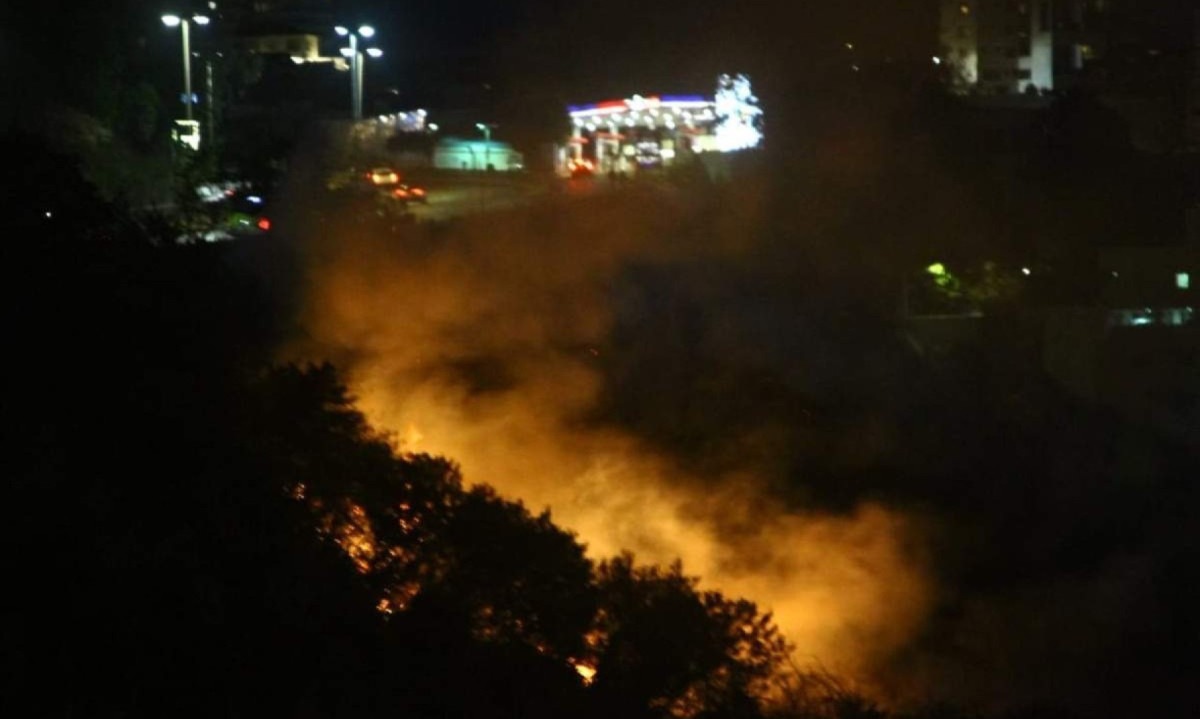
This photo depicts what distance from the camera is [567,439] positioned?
694 inches

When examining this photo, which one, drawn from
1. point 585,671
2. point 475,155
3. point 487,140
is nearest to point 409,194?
point 475,155

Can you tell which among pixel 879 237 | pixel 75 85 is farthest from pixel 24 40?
pixel 879 237

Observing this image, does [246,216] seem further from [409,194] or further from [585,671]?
[585,671]

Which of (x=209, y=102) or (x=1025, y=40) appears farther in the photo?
(x=1025, y=40)

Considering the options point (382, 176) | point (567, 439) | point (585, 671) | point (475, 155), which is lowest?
point (567, 439)

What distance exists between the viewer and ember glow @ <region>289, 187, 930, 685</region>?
52.0ft

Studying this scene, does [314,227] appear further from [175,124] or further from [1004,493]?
[1004,493]

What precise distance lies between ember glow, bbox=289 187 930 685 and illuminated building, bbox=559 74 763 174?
1045cm

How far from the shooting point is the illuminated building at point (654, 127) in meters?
31.0

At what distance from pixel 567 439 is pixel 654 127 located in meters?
17.8

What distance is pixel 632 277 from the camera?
21.0 meters

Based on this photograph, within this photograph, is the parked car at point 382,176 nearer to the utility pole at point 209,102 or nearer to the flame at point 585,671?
the utility pole at point 209,102

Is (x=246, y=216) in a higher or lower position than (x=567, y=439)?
higher

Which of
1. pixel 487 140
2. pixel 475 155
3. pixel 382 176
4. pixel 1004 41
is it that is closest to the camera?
pixel 382 176
